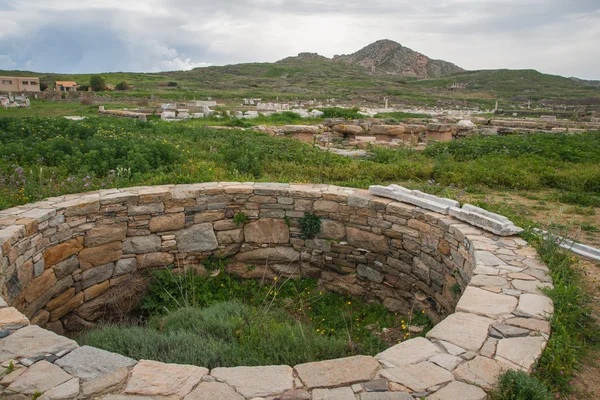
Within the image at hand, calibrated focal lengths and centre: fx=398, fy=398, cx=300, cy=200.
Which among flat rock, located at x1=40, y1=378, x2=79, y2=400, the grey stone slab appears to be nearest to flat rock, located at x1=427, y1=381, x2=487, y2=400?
flat rock, located at x1=40, y1=378, x2=79, y2=400

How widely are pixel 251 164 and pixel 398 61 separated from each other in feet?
417

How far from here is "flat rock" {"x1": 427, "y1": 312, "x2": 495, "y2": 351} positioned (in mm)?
2969

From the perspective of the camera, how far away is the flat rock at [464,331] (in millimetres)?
2969

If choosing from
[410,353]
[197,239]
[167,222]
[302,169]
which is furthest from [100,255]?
[410,353]

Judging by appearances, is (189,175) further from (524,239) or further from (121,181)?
(524,239)

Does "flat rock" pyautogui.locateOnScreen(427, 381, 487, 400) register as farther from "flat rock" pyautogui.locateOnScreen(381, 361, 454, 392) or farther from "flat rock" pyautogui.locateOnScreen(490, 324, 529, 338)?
"flat rock" pyautogui.locateOnScreen(490, 324, 529, 338)

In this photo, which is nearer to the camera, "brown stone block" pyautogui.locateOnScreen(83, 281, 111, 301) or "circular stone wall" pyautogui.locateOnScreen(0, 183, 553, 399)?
"circular stone wall" pyautogui.locateOnScreen(0, 183, 553, 399)

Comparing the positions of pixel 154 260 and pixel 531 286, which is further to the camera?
pixel 154 260

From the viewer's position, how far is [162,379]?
8.34 feet

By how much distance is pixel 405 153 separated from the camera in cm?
1019

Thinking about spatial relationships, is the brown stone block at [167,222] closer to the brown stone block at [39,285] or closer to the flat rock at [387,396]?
the brown stone block at [39,285]

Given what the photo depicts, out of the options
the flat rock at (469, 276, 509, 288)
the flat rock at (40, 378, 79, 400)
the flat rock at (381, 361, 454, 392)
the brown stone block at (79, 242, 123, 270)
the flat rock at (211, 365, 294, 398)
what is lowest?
the brown stone block at (79, 242, 123, 270)

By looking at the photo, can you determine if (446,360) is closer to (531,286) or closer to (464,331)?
(464,331)

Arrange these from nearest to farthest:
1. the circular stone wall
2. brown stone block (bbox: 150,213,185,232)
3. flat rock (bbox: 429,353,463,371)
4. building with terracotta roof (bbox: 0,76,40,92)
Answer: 1. the circular stone wall
2. flat rock (bbox: 429,353,463,371)
3. brown stone block (bbox: 150,213,185,232)
4. building with terracotta roof (bbox: 0,76,40,92)
